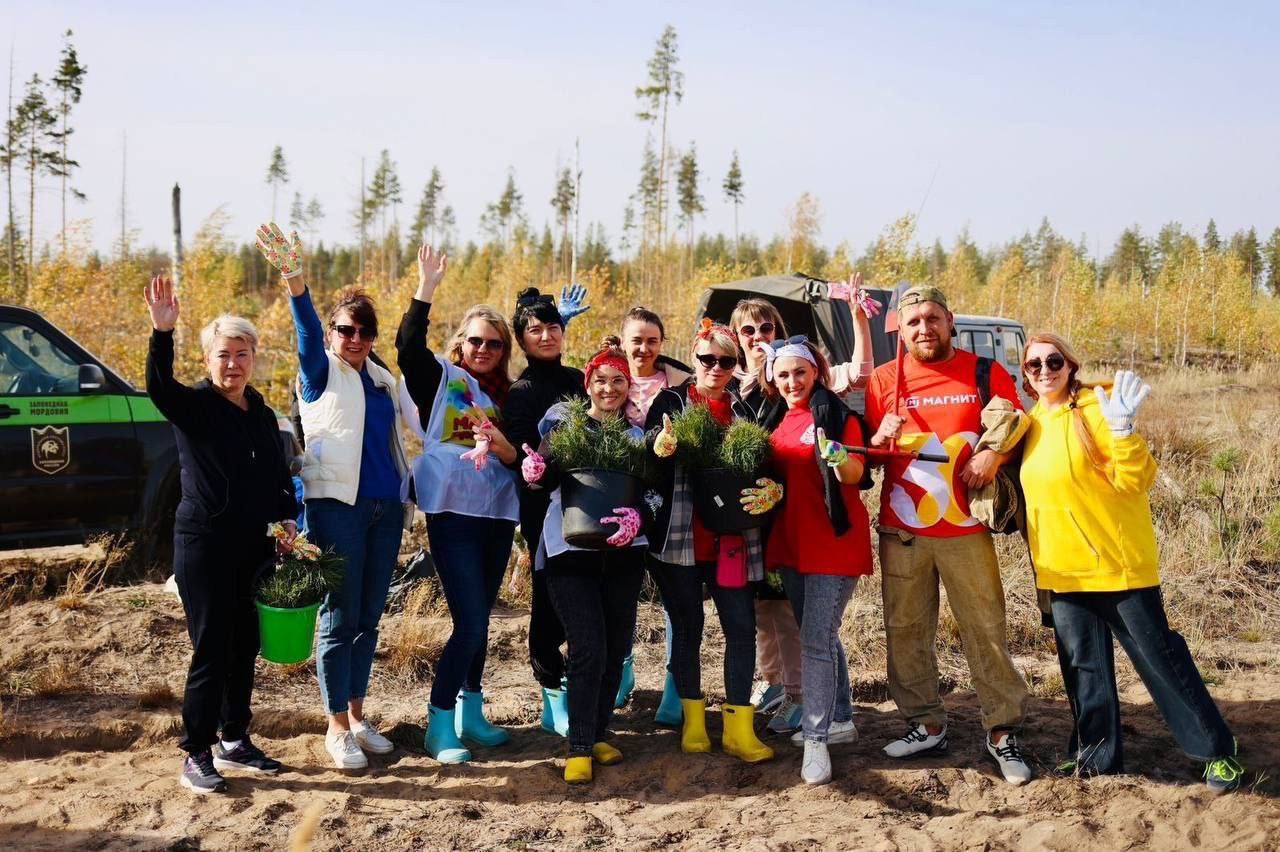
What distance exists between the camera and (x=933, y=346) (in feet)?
14.6

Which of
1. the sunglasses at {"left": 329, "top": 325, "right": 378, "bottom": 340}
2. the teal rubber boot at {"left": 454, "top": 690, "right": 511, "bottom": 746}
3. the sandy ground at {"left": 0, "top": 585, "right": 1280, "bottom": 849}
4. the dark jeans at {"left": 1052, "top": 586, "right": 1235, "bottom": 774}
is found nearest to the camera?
the sandy ground at {"left": 0, "top": 585, "right": 1280, "bottom": 849}

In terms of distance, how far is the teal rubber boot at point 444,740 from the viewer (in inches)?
186

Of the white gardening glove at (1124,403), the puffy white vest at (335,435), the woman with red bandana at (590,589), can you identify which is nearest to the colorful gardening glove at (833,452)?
the woman with red bandana at (590,589)

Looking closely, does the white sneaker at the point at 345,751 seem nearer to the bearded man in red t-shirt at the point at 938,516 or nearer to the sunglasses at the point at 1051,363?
the bearded man in red t-shirt at the point at 938,516

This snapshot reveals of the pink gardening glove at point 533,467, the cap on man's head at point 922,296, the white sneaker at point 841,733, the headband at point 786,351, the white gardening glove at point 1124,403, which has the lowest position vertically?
the white sneaker at point 841,733

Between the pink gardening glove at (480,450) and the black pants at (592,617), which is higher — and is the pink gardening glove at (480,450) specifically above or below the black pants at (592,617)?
above

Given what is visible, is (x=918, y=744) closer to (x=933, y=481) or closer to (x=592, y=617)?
(x=933, y=481)

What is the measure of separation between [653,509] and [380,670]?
2640mm

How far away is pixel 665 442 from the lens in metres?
4.22

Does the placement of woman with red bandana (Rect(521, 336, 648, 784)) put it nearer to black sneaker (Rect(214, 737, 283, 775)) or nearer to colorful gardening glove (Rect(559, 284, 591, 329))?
colorful gardening glove (Rect(559, 284, 591, 329))

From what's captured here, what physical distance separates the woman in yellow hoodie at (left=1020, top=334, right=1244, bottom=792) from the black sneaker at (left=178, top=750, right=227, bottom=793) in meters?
3.56

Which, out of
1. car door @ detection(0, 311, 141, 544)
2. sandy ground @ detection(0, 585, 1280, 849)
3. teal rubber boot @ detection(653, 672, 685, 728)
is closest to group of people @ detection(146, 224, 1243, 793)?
sandy ground @ detection(0, 585, 1280, 849)

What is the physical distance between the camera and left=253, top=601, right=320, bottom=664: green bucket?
4207 millimetres

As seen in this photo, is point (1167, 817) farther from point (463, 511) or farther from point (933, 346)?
point (463, 511)
